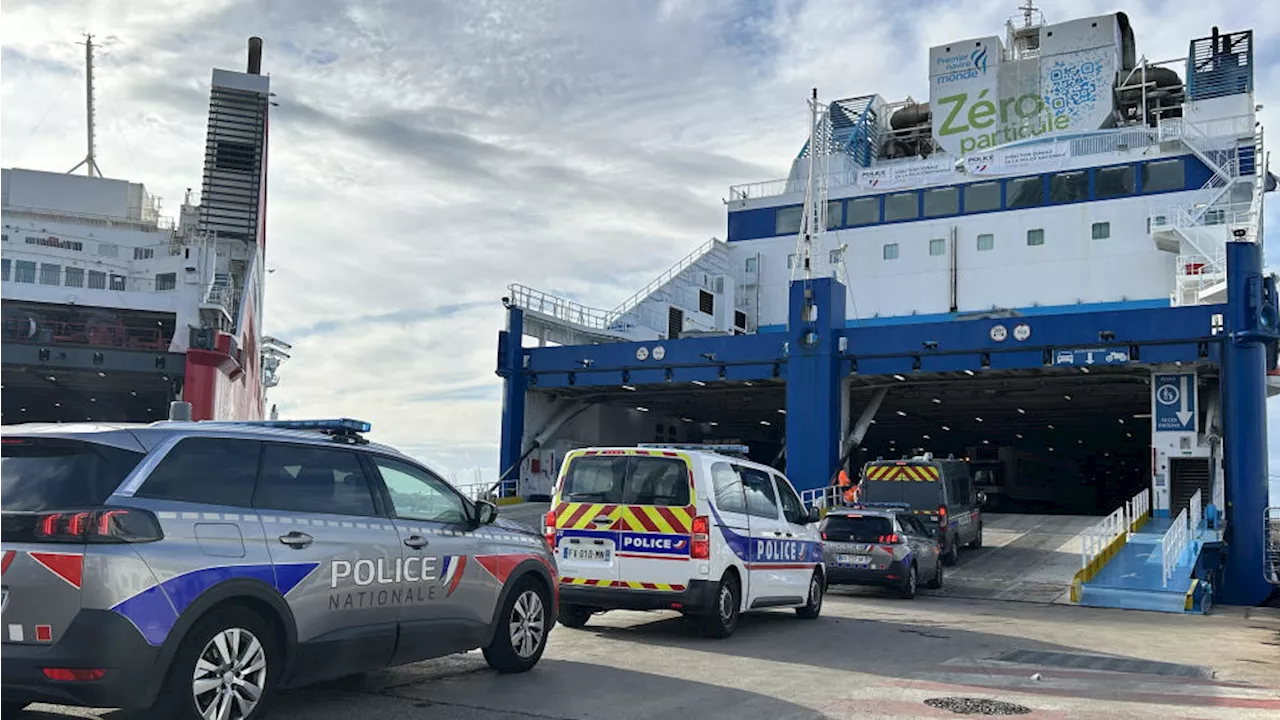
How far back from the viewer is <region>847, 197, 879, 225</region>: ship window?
43688 millimetres

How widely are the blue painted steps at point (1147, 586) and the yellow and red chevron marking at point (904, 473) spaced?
11.7 feet

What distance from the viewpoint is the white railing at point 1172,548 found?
60.1ft

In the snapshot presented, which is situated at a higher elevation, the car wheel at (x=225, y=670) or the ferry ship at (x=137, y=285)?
the ferry ship at (x=137, y=285)

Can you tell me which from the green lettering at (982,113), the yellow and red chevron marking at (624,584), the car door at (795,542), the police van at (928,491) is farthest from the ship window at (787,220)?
the yellow and red chevron marking at (624,584)

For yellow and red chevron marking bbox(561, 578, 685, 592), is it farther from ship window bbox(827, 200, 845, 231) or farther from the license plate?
ship window bbox(827, 200, 845, 231)

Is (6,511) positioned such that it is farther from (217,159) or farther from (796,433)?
(217,159)

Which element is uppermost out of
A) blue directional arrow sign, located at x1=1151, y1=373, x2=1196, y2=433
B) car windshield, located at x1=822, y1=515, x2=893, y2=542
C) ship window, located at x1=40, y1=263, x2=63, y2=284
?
ship window, located at x1=40, y1=263, x2=63, y2=284

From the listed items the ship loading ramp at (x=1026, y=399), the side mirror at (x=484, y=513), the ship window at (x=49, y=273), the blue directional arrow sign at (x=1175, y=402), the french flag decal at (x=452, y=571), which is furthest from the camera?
the ship window at (x=49, y=273)

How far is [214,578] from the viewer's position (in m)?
5.76

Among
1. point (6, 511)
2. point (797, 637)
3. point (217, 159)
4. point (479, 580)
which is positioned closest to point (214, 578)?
point (6, 511)

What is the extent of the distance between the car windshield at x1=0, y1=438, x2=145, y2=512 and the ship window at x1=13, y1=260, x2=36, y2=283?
35.7 metres

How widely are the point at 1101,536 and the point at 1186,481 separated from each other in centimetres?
1025

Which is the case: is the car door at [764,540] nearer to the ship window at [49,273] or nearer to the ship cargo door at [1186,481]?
the ship cargo door at [1186,481]

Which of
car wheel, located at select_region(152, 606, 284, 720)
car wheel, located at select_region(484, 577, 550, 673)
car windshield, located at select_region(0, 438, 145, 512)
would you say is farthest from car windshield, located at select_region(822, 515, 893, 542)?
car windshield, located at select_region(0, 438, 145, 512)
